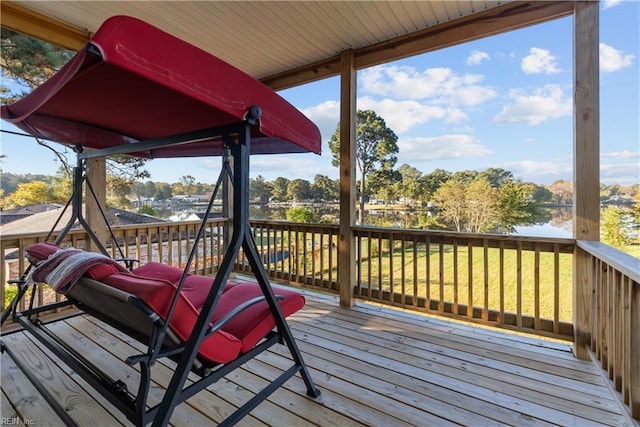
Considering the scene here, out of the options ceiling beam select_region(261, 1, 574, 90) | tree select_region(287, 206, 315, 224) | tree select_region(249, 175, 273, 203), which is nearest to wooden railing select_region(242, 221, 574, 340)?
tree select_region(287, 206, 315, 224)

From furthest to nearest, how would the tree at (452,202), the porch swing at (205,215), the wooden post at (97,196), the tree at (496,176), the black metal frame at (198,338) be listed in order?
the wooden post at (97,196)
the tree at (452,202)
the tree at (496,176)
the black metal frame at (198,338)
the porch swing at (205,215)

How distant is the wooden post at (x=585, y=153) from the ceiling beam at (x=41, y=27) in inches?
166

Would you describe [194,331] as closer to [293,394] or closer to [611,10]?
[293,394]

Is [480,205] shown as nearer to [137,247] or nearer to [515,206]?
[515,206]

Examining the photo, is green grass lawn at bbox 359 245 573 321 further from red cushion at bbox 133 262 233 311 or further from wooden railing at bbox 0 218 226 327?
wooden railing at bbox 0 218 226 327

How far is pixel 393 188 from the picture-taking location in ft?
11.3

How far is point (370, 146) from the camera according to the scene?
356 centimetres

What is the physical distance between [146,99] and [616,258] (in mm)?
2709

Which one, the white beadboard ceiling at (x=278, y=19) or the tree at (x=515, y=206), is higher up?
the white beadboard ceiling at (x=278, y=19)

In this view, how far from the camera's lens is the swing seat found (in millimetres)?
1235

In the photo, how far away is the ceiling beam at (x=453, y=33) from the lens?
250cm

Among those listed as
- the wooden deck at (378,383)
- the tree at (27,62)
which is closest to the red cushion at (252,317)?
the wooden deck at (378,383)

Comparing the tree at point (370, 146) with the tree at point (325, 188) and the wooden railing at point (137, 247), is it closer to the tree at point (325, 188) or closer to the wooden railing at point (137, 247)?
the tree at point (325, 188)

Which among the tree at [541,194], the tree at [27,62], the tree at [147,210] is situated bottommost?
the tree at [147,210]
